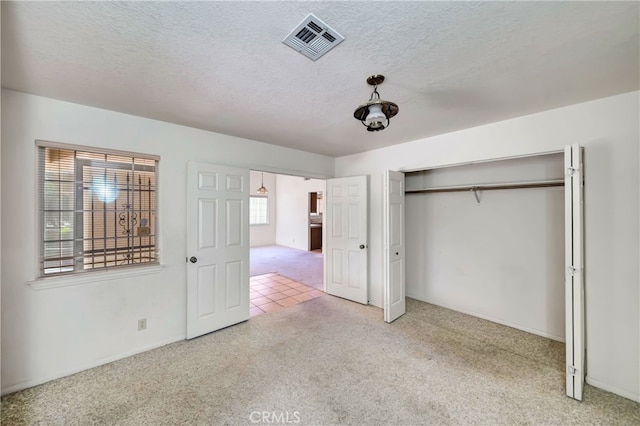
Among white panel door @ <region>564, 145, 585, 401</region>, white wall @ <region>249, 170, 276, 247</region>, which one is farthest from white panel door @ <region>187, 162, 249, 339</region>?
white wall @ <region>249, 170, 276, 247</region>

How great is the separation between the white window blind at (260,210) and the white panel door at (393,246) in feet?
22.3

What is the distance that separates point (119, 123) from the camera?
2.49 meters

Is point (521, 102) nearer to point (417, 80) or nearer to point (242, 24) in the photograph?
point (417, 80)

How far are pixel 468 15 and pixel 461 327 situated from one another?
3252mm

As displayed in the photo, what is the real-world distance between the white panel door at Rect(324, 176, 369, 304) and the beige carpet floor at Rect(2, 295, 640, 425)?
40.1 inches

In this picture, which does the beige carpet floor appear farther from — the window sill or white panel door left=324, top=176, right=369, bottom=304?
white panel door left=324, top=176, right=369, bottom=304

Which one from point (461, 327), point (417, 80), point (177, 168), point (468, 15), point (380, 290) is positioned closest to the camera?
point (468, 15)

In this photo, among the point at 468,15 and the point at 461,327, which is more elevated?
the point at 468,15

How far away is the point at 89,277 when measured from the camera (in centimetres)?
235

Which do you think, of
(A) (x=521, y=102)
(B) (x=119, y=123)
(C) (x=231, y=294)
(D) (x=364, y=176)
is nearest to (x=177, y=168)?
(B) (x=119, y=123)

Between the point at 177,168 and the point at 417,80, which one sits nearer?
the point at 417,80

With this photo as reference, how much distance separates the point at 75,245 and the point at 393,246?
11.1 feet

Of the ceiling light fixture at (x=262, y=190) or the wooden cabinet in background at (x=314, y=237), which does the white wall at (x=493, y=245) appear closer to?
the wooden cabinet in background at (x=314, y=237)

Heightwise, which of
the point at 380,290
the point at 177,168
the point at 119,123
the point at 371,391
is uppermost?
the point at 119,123
